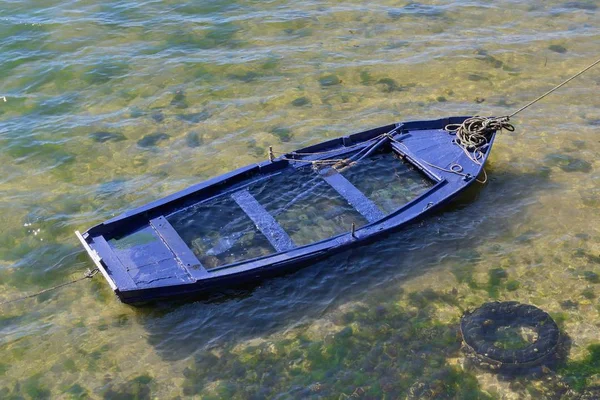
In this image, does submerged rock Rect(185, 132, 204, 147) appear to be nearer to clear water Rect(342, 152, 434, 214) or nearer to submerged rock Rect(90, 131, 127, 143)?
submerged rock Rect(90, 131, 127, 143)

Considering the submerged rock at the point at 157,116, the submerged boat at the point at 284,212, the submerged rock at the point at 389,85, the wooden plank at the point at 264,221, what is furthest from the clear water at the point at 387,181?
the submerged rock at the point at 157,116

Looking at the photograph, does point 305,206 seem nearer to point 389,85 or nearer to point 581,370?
point 581,370

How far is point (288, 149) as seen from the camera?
17500 millimetres

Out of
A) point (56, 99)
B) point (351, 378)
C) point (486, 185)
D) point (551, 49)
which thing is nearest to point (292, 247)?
point (351, 378)

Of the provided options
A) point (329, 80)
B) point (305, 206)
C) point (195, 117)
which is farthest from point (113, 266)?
point (329, 80)

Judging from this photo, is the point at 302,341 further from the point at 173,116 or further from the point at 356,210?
the point at 173,116

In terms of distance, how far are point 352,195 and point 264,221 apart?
2.12 meters

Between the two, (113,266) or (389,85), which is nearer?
(113,266)

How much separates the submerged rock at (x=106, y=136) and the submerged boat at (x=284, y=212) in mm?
4680

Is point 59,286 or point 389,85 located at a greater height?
point 389,85

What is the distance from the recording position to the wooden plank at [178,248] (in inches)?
504

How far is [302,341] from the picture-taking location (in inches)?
497

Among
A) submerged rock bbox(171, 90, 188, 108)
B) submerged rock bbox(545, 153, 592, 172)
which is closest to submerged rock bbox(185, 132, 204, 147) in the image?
submerged rock bbox(171, 90, 188, 108)

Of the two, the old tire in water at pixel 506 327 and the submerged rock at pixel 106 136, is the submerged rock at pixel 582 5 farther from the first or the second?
the submerged rock at pixel 106 136
